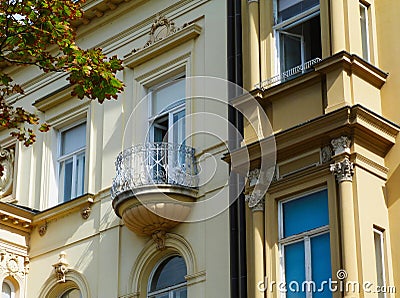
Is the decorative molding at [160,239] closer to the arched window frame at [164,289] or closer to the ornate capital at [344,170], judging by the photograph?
the arched window frame at [164,289]

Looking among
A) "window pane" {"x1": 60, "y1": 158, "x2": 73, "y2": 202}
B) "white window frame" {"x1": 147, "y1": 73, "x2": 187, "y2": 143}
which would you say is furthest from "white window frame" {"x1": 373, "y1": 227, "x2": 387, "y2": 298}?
"window pane" {"x1": 60, "y1": 158, "x2": 73, "y2": 202}

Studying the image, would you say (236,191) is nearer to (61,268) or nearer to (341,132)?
(341,132)

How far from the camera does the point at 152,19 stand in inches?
867

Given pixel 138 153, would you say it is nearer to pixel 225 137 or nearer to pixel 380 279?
pixel 225 137

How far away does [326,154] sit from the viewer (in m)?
16.8

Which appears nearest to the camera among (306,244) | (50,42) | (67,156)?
(50,42)

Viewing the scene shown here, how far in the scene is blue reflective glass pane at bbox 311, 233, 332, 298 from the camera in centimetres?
1612

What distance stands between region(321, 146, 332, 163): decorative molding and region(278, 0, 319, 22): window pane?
2.88 meters

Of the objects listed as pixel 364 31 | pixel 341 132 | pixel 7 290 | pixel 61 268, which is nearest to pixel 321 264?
pixel 341 132

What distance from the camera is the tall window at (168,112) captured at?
20797 mm

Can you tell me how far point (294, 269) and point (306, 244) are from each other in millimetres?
446

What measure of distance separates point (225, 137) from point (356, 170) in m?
Result: 3.61

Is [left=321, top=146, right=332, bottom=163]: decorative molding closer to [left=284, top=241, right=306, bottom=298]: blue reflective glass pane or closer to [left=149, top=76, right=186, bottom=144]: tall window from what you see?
[left=284, top=241, right=306, bottom=298]: blue reflective glass pane

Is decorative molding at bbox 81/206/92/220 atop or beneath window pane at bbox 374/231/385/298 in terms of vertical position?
atop
